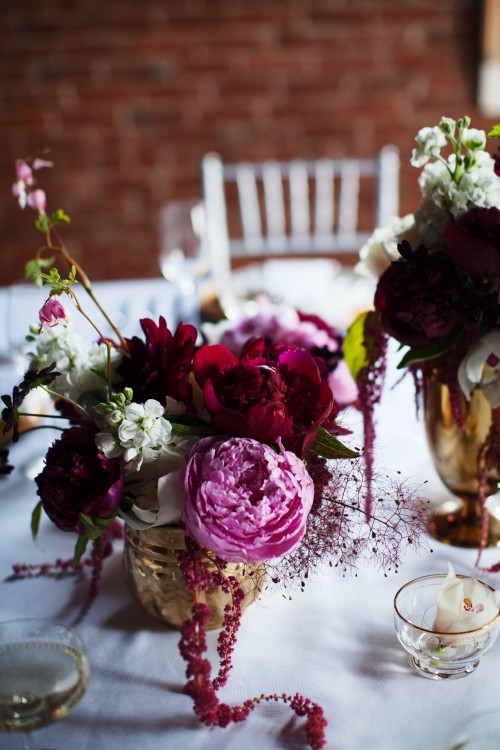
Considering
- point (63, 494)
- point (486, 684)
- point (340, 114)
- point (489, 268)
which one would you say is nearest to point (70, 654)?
point (63, 494)

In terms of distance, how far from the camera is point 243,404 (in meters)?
0.65

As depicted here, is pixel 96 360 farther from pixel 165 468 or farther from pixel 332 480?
pixel 332 480

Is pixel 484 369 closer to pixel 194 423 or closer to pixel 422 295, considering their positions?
pixel 422 295

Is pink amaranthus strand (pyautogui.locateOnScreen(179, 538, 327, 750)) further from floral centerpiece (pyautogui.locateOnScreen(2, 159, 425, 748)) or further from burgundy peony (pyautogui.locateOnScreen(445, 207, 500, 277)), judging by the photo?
burgundy peony (pyautogui.locateOnScreen(445, 207, 500, 277))

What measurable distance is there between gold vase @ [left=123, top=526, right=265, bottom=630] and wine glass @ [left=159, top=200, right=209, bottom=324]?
3.20ft

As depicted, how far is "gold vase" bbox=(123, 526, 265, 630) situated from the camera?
2.39 feet

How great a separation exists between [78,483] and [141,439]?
7 centimetres

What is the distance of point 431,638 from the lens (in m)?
0.71

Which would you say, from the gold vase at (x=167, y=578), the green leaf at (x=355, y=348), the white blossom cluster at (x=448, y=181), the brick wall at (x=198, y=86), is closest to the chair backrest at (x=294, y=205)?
the brick wall at (x=198, y=86)

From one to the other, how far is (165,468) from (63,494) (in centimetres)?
9

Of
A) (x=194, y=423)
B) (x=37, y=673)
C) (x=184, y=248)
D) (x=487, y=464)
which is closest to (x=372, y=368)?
(x=487, y=464)

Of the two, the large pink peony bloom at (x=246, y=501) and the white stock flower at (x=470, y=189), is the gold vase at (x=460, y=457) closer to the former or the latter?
the white stock flower at (x=470, y=189)

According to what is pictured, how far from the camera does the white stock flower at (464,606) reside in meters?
0.71

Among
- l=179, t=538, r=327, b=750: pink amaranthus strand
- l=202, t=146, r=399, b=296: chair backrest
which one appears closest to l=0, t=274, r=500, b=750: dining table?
l=179, t=538, r=327, b=750: pink amaranthus strand
